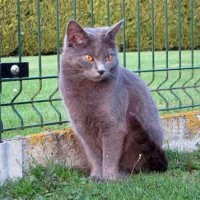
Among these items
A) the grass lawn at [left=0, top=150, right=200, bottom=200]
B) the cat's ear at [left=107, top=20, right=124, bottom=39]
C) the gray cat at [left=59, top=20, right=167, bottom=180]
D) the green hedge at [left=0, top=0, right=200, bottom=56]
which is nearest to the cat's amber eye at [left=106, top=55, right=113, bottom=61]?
the gray cat at [left=59, top=20, right=167, bottom=180]

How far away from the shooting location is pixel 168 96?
6445mm

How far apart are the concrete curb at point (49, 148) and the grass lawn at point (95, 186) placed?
100mm

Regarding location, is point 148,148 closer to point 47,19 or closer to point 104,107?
point 104,107

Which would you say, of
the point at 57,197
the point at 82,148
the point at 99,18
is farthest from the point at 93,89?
the point at 99,18

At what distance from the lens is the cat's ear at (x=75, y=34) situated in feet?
13.1

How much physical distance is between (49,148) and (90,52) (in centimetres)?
87

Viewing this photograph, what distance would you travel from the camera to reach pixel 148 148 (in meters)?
4.28

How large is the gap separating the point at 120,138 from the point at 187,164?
0.80m

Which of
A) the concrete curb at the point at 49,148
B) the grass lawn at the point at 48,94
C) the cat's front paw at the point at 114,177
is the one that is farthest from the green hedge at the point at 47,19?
the cat's front paw at the point at 114,177

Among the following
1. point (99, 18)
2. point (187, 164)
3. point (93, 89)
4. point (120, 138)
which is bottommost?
point (187, 164)

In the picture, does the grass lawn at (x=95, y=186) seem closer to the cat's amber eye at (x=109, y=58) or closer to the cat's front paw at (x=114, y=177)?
the cat's front paw at (x=114, y=177)

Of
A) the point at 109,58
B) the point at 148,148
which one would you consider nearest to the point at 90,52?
the point at 109,58

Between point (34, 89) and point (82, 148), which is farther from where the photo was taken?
point (34, 89)

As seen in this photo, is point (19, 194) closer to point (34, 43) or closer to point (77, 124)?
point (77, 124)
